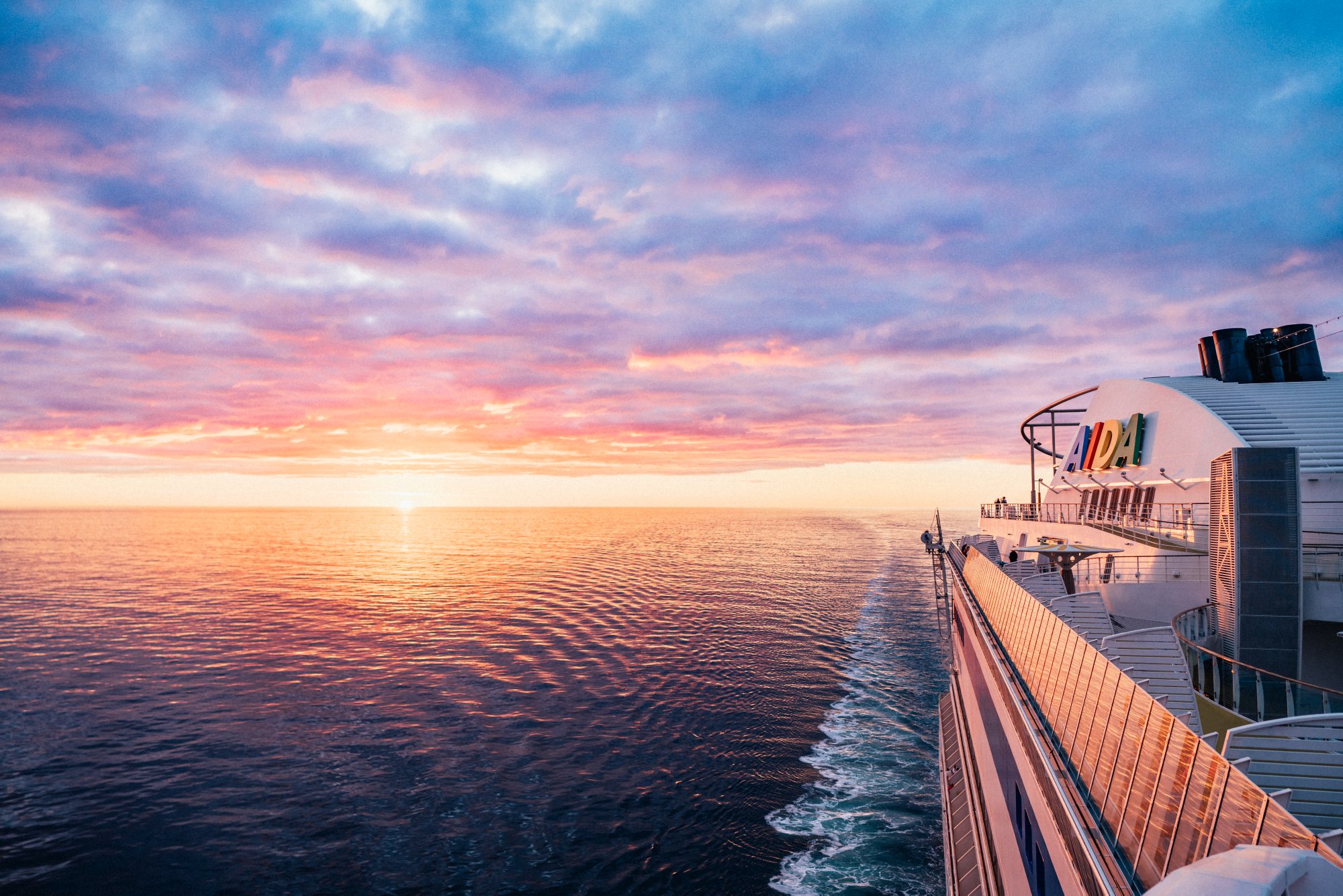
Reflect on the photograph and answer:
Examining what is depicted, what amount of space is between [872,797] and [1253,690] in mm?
9751

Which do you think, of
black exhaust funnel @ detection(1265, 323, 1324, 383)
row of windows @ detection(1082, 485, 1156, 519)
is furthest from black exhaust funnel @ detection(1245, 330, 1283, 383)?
row of windows @ detection(1082, 485, 1156, 519)

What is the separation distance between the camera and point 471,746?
70.1ft

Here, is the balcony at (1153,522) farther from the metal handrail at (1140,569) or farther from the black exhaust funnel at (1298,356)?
the black exhaust funnel at (1298,356)

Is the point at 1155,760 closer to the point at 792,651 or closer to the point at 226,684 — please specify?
the point at 792,651

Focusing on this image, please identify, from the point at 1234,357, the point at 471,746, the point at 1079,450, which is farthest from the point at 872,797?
the point at 1234,357

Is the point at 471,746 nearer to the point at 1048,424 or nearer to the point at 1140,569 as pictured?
the point at 1140,569

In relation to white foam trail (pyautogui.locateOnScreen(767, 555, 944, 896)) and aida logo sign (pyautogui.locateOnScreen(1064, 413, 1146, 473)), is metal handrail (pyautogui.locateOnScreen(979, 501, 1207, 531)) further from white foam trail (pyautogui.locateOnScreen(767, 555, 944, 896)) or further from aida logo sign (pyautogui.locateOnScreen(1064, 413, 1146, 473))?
white foam trail (pyautogui.locateOnScreen(767, 555, 944, 896))

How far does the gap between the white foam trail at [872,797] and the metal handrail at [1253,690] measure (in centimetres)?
725

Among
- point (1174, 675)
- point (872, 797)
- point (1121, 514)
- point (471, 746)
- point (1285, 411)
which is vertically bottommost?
point (872, 797)

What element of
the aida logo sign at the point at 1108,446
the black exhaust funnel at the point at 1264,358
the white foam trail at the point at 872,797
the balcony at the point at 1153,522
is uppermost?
the black exhaust funnel at the point at 1264,358

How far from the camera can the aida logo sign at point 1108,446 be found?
44.4 meters

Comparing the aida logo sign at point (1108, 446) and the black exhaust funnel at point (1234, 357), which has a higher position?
the black exhaust funnel at point (1234, 357)

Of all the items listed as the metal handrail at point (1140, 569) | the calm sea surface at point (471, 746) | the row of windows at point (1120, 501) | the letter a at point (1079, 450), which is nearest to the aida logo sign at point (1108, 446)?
the letter a at point (1079, 450)

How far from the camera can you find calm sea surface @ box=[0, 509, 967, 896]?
1502cm
